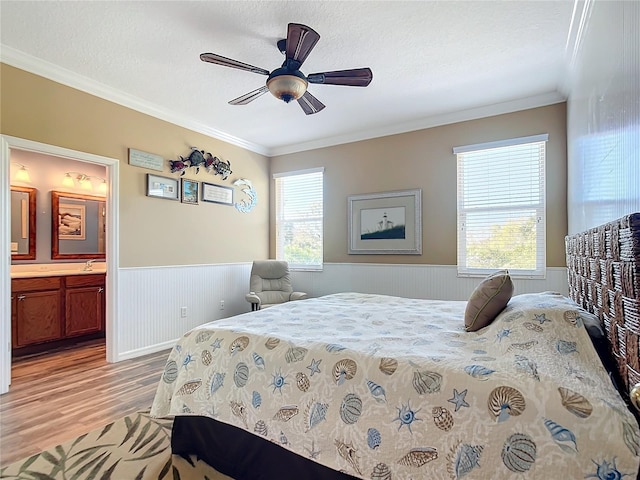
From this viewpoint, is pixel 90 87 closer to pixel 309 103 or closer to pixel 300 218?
pixel 309 103

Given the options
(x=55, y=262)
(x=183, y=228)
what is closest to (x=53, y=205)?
(x=55, y=262)

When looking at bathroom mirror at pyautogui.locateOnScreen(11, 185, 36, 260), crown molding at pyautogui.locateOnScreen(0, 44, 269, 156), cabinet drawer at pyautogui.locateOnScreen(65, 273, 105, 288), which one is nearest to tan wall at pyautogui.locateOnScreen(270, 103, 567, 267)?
crown molding at pyautogui.locateOnScreen(0, 44, 269, 156)

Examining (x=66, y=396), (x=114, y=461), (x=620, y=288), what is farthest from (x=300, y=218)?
(x=620, y=288)

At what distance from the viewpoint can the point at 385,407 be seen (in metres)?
1.20

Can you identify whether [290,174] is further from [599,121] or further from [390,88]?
[599,121]

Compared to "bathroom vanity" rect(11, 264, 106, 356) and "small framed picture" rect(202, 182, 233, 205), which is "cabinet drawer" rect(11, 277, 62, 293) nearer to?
"bathroom vanity" rect(11, 264, 106, 356)

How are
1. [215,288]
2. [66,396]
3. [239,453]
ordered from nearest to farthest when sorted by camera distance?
[239,453] < [66,396] < [215,288]

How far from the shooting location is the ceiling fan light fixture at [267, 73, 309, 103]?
252 cm

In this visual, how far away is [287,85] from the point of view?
2557 mm

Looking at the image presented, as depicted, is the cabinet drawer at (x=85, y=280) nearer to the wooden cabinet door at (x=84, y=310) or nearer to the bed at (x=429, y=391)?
the wooden cabinet door at (x=84, y=310)

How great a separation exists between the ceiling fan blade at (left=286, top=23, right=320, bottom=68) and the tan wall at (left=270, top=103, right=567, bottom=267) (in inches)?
90.6

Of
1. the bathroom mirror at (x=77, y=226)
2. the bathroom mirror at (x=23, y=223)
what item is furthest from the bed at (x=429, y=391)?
the bathroom mirror at (x=77, y=226)

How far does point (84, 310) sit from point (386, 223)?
3.92m

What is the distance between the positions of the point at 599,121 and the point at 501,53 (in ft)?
3.65
